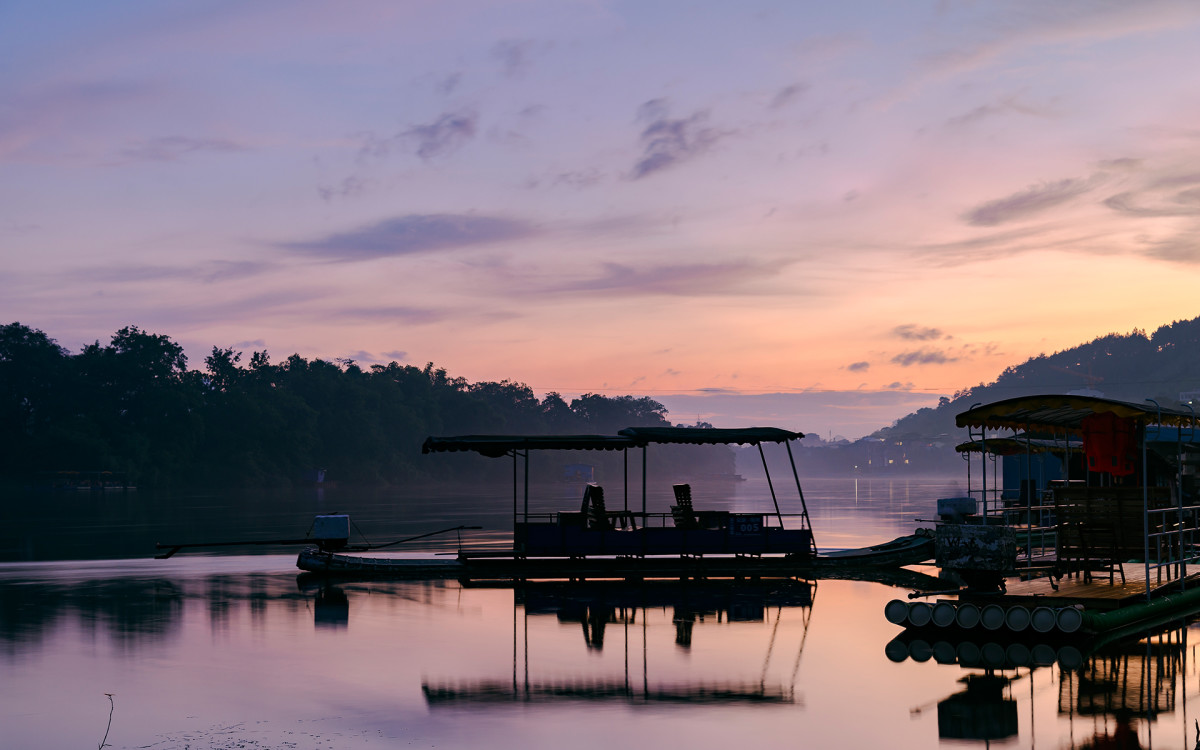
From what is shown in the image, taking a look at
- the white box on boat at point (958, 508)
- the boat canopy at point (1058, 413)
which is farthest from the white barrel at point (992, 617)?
the white box on boat at point (958, 508)

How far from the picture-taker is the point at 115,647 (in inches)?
758

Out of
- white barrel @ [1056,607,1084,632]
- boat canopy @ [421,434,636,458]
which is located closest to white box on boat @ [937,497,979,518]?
boat canopy @ [421,434,636,458]

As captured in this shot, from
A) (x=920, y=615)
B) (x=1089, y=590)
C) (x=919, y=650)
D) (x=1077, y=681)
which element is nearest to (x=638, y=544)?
(x=920, y=615)

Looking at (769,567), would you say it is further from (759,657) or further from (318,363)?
(318,363)

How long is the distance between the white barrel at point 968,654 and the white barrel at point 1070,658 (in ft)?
3.82

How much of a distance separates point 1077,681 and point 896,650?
10.8 ft

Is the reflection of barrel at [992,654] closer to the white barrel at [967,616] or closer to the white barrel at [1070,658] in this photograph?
the white barrel at [967,616]

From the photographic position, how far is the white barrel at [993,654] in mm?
16516

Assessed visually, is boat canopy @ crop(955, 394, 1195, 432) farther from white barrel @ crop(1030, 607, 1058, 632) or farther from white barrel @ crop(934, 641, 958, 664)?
white barrel @ crop(934, 641, 958, 664)

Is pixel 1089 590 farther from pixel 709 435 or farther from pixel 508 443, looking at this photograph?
pixel 508 443

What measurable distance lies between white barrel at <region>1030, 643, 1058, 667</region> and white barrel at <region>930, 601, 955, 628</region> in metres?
1.33

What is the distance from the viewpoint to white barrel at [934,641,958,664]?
1689 centimetres

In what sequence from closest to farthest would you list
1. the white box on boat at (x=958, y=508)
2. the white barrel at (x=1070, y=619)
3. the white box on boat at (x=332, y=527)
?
the white barrel at (x=1070, y=619) < the white box on boat at (x=332, y=527) < the white box on boat at (x=958, y=508)

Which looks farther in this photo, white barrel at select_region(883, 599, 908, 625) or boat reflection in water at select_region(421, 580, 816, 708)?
white barrel at select_region(883, 599, 908, 625)
